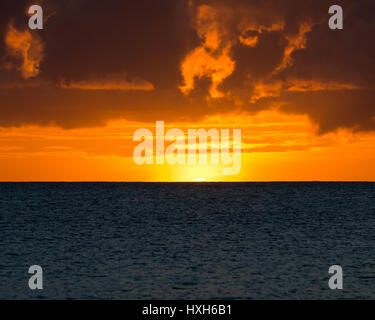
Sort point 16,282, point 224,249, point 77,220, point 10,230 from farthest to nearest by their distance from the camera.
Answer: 1. point 77,220
2. point 10,230
3. point 224,249
4. point 16,282

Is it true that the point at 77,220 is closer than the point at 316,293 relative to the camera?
No

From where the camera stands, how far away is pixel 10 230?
67.7 meters

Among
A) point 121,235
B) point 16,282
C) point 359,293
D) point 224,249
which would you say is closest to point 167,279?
point 16,282

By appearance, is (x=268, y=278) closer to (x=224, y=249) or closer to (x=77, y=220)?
(x=224, y=249)

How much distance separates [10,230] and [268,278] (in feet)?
133

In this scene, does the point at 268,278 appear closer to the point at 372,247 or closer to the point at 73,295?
the point at 73,295
